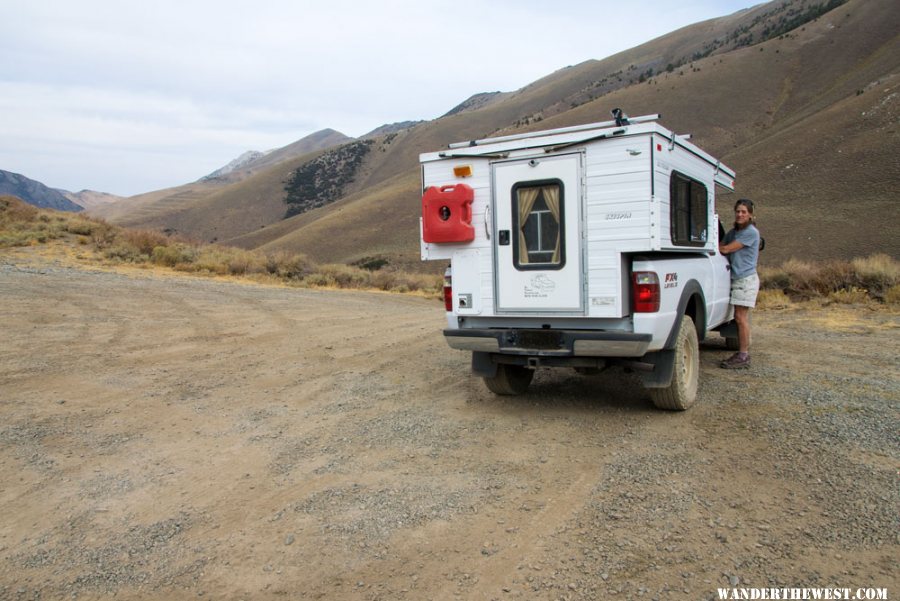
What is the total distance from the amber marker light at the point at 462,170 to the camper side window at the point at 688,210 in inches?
74.6

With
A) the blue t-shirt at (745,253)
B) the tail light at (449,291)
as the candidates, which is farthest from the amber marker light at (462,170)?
the blue t-shirt at (745,253)

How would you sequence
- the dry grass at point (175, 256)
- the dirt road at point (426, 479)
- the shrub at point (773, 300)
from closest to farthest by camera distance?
1. the dirt road at point (426, 479)
2. the shrub at point (773, 300)
3. the dry grass at point (175, 256)

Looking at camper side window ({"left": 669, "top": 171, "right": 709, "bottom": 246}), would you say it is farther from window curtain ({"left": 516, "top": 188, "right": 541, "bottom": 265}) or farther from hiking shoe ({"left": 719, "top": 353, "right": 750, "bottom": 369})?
hiking shoe ({"left": 719, "top": 353, "right": 750, "bottom": 369})

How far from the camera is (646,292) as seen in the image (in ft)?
18.3

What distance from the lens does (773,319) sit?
1265 centimetres

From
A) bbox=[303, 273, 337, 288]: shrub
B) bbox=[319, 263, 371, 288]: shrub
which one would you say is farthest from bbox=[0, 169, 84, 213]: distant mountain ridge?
bbox=[303, 273, 337, 288]: shrub

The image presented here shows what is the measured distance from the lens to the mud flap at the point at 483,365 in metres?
6.53

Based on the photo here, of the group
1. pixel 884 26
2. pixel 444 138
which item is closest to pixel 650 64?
pixel 444 138

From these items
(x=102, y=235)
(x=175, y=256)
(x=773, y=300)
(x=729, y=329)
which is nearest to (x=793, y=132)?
(x=773, y=300)

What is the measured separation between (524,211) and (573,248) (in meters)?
0.60

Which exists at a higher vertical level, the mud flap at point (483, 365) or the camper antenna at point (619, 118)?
the camper antenna at point (619, 118)

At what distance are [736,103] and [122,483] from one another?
6753cm

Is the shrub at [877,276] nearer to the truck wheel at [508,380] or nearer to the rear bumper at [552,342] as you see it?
the truck wheel at [508,380]

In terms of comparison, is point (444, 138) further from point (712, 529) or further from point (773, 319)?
point (712, 529)
